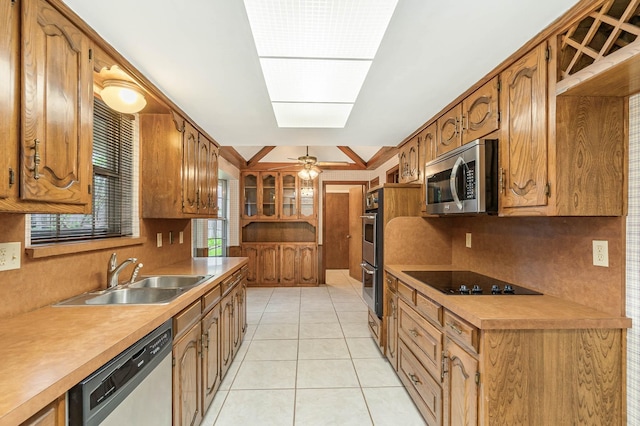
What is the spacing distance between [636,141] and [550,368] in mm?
1072

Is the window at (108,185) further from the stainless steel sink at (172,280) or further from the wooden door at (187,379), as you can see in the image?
the wooden door at (187,379)

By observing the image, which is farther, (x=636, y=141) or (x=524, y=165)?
(x=524, y=165)

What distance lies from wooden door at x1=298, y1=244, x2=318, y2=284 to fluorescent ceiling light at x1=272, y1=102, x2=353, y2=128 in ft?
10.3

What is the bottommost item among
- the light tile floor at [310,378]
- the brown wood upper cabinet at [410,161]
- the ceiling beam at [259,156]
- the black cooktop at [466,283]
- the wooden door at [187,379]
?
the light tile floor at [310,378]

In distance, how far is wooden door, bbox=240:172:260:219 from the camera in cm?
564

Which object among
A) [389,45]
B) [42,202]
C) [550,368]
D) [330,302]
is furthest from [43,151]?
[330,302]

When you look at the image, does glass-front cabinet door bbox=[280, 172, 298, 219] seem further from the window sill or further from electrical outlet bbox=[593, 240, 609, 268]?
electrical outlet bbox=[593, 240, 609, 268]

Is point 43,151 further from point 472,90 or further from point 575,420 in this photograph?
point 575,420

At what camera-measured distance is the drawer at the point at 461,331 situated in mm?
1338

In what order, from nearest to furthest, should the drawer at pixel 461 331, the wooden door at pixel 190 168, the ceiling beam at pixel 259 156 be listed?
1. the drawer at pixel 461 331
2. the wooden door at pixel 190 168
3. the ceiling beam at pixel 259 156

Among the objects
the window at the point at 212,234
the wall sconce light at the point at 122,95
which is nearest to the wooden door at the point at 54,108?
the wall sconce light at the point at 122,95

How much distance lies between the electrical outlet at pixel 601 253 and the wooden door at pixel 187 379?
2.14 metres

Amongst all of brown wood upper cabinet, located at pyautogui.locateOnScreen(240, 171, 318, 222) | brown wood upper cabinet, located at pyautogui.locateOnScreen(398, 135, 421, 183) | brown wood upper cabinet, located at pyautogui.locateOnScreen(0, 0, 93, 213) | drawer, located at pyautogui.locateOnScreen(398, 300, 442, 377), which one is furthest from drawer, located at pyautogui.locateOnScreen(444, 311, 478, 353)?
brown wood upper cabinet, located at pyautogui.locateOnScreen(240, 171, 318, 222)

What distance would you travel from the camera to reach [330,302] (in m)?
4.58
